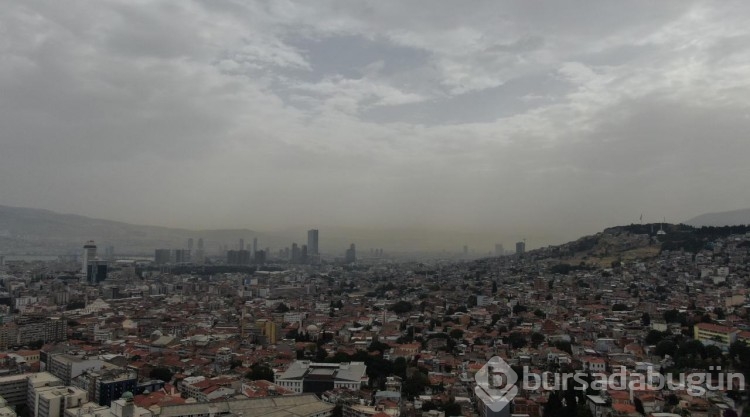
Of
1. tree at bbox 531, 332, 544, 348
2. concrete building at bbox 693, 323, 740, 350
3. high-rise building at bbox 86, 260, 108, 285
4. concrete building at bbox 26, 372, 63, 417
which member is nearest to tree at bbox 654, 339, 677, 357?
concrete building at bbox 693, 323, 740, 350

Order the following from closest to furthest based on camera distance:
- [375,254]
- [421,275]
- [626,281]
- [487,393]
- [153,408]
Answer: [153,408]
[487,393]
[626,281]
[421,275]
[375,254]

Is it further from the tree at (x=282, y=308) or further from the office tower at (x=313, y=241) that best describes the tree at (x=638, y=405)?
the office tower at (x=313, y=241)

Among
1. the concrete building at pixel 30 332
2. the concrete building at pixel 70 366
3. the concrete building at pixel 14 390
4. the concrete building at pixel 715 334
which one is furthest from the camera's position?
the concrete building at pixel 30 332

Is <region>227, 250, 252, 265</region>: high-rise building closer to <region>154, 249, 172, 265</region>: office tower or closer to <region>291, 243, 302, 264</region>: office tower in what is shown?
<region>154, 249, 172, 265</region>: office tower

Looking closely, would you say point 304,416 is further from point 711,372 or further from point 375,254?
point 375,254

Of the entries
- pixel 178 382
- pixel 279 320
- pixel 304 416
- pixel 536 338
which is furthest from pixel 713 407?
pixel 279 320

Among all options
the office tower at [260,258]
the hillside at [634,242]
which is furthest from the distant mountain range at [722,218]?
the office tower at [260,258]

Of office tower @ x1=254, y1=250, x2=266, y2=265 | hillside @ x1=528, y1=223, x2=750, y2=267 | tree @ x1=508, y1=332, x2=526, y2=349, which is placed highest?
hillside @ x1=528, y1=223, x2=750, y2=267
